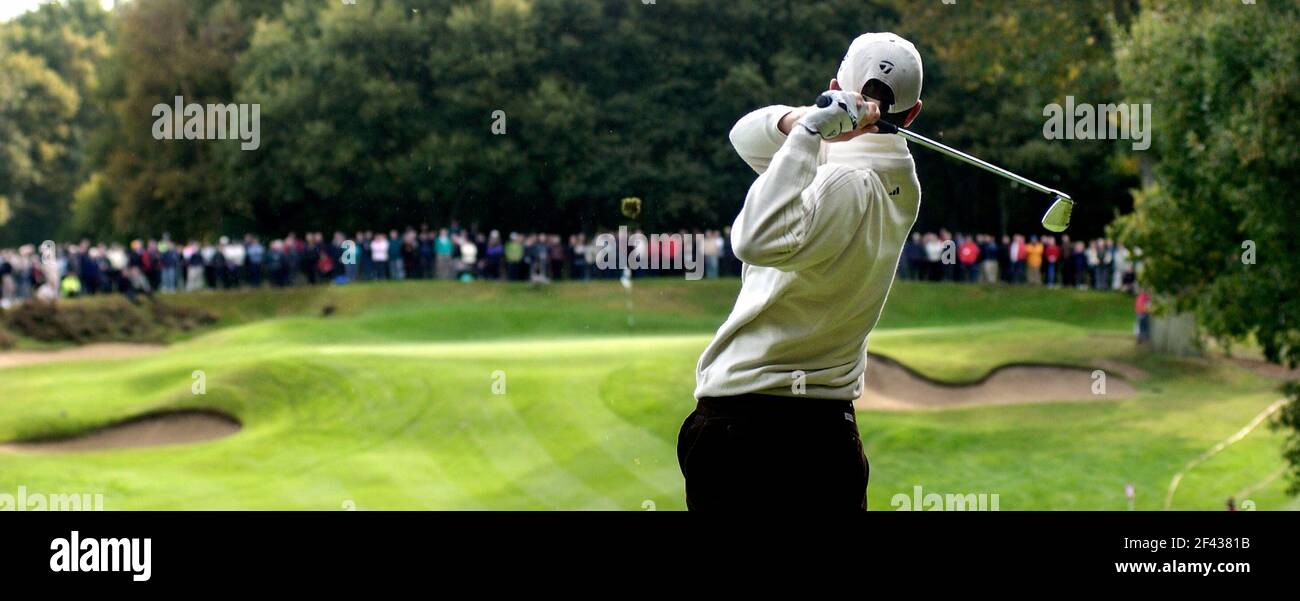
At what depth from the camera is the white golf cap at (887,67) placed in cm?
405

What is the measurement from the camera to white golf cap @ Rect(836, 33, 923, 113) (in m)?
4.05

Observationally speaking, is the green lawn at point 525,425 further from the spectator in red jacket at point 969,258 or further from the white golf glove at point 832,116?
the white golf glove at point 832,116

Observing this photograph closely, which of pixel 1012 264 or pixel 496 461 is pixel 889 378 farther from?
pixel 1012 264

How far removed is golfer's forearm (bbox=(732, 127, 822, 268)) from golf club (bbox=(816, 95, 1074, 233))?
147 mm

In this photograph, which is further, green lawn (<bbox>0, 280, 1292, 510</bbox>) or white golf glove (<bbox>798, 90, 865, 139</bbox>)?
green lawn (<bbox>0, 280, 1292, 510</bbox>)

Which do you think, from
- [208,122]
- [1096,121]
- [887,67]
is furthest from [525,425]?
[887,67]

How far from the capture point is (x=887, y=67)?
405 cm

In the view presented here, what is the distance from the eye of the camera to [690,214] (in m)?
42.3

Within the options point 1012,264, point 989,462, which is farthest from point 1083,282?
point 989,462

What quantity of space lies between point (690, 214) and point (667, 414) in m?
15.6
